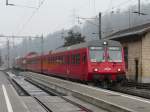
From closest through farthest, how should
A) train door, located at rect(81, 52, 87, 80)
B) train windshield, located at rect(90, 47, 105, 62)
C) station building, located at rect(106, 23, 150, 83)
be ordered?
train windshield, located at rect(90, 47, 105, 62) < train door, located at rect(81, 52, 87, 80) < station building, located at rect(106, 23, 150, 83)

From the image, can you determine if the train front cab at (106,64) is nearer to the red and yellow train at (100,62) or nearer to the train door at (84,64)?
the red and yellow train at (100,62)

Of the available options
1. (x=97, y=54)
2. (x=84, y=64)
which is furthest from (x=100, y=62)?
(x=84, y=64)

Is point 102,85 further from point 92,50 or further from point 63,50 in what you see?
point 63,50

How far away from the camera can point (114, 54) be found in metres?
25.9

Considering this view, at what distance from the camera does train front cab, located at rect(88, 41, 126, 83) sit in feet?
81.6

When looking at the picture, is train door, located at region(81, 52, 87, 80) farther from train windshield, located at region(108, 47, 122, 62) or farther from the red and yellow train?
train windshield, located at region(108, 47, 122, 62)

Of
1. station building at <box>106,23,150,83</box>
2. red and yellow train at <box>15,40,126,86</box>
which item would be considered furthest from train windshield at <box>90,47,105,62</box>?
station building at <box>106,23,150,83</box>

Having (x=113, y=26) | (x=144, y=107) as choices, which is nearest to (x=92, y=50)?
(x=144, y=107)

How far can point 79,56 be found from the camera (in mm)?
27031

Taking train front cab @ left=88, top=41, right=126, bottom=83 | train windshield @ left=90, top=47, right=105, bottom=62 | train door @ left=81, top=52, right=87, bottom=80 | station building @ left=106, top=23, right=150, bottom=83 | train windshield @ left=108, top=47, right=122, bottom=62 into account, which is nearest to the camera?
train front cab @ left=88, top=41, right=126, bottom=83

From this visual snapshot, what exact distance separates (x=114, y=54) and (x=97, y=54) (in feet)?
3.77

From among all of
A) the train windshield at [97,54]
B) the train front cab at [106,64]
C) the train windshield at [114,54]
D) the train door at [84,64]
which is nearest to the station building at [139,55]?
the train windshield at [114,54]

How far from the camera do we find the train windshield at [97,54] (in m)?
25.2

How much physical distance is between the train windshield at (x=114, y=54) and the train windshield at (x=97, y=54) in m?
0.51
